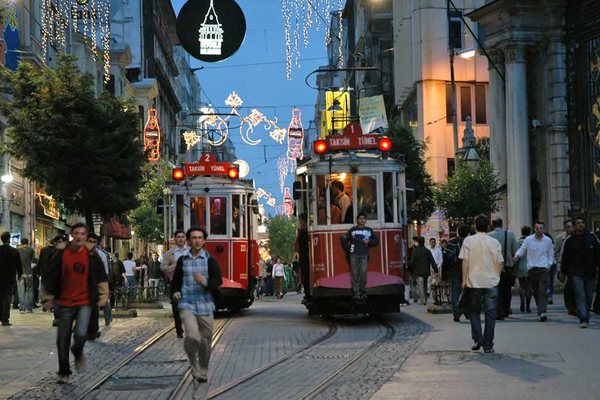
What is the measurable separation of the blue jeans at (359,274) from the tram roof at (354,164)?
1.85 metres

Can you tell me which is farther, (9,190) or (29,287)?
(9,190)

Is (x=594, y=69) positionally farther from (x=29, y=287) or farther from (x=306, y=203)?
(x=29, y=287)

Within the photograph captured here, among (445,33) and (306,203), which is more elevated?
(445,33)

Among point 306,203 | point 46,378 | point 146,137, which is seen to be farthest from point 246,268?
point 146,137

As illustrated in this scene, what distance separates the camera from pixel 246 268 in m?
24.3

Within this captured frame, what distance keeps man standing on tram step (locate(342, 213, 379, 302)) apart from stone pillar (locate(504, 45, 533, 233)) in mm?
12842

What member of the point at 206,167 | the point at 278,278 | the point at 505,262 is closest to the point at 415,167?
the point at 278,278

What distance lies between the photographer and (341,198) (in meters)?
21.0

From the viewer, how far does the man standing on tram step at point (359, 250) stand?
1967 centimetres

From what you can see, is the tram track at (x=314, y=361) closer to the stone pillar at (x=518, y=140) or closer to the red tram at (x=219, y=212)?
the red tram at (x=219, y=212)

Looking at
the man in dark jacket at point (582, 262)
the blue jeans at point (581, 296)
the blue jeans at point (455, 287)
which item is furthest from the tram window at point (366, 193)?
the blue jeans at point (581, 296)

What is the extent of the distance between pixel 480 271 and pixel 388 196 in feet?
20.7

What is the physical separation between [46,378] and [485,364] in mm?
5064

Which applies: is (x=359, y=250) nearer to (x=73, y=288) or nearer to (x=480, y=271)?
(x=480, y=271)
